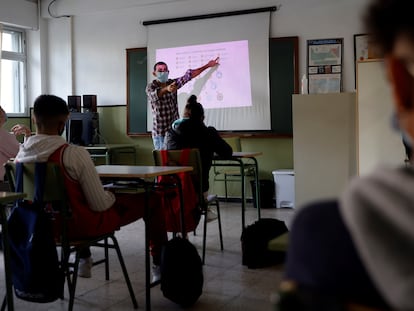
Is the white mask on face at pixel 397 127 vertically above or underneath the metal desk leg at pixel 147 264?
above

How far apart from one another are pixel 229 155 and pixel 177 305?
1.43 metres

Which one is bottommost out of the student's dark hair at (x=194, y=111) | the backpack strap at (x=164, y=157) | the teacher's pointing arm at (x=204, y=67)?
the backpack strap at (x=164, y=157)

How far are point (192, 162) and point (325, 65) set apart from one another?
3296 millimetres

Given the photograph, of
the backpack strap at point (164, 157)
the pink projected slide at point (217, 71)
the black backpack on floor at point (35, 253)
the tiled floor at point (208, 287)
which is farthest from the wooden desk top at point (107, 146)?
the black backpack on floor at point (35, 253)

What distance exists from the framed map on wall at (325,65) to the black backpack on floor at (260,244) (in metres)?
3.01

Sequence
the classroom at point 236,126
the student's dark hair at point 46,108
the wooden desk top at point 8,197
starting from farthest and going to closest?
the classroom at point 236,126 → the student's dark hair at point 46,108 → the wooden desk top at point 8,197

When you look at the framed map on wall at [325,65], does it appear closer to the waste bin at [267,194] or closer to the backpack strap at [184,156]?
the waste bin at [267,194]

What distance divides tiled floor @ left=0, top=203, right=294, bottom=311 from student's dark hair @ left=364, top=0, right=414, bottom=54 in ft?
7.69

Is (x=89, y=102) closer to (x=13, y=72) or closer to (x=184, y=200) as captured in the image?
(x=13, y=72)

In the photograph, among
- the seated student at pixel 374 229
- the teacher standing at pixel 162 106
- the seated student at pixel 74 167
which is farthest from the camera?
the teacher standing at pixel 162 106

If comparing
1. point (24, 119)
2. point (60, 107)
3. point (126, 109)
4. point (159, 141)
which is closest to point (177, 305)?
point (60, 107)

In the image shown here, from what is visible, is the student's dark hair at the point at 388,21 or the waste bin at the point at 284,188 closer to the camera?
the student's dark hair at the point at 388,21

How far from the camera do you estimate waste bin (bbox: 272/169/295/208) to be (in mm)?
6324

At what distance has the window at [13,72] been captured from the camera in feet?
25.6
